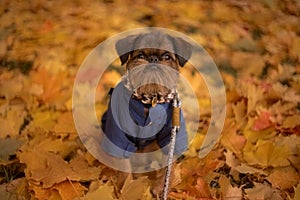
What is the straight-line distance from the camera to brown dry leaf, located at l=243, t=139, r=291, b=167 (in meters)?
2.22

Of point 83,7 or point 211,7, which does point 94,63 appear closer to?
point 83,7

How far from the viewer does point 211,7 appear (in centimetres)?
313

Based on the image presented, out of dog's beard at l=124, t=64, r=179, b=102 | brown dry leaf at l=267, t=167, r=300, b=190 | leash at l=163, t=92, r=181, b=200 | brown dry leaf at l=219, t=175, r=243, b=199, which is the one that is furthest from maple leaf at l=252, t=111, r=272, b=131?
dog's beard at l=124, t=64, r=179, b=102

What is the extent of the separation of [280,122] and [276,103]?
11 centimetres

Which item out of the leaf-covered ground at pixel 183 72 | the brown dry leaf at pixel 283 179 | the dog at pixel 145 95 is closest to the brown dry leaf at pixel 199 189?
the leaf-covered ground at pixel 183 72

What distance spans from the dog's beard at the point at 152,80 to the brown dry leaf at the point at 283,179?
54 centimetres

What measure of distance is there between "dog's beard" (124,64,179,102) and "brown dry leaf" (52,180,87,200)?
404 millimetres

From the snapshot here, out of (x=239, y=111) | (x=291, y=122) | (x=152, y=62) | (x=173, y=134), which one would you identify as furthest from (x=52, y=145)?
(x=291, y=122)

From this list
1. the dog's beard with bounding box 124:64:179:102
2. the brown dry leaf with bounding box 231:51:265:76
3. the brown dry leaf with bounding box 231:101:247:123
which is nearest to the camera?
the dog's beard with bounding box 124:64:179:102

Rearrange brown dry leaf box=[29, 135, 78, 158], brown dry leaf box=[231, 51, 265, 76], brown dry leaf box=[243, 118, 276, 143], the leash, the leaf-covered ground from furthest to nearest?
brown dry leaf box=[231, 51, 265, 76] → brown dry leaf box=[243, 118, 276, 143] → brown dry leaf box=[29, 135, 78, 158] → the leaf-covered ground → the leash

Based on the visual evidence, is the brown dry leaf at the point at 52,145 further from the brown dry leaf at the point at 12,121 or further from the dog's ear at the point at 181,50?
the dog's ear at the point at 181,50

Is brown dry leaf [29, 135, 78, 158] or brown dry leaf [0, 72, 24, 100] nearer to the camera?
brown dry leaf [29, 135, 78, 158]

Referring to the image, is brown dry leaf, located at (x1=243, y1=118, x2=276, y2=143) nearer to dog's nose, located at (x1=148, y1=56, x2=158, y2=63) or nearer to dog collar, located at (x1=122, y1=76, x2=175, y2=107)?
dog collar, located at (x1=122, y1=76, x2=175, y2=107)

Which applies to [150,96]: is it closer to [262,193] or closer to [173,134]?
[173,134]
